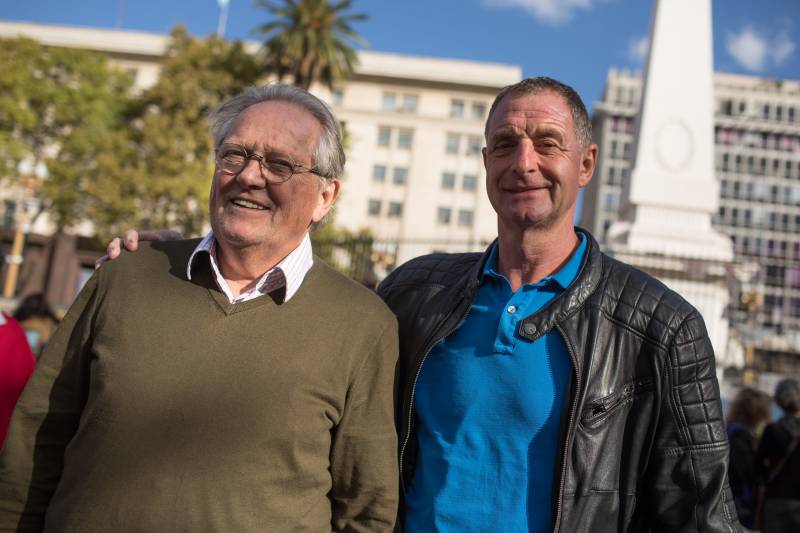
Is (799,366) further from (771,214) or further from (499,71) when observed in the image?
(771,214)

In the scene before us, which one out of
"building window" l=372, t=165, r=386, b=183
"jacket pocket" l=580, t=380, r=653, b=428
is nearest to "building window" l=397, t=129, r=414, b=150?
"building window" l=372, t=165, r=386, b=183

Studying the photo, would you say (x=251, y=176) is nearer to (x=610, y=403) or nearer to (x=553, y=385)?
(x=553, y=385)

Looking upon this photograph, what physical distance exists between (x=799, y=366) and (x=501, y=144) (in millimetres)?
19734

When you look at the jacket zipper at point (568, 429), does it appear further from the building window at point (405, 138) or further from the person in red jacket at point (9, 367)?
the building window at point (405, 138)

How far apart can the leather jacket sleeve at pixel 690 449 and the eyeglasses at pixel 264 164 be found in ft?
4.06

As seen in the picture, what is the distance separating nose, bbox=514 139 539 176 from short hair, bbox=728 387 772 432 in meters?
4.30

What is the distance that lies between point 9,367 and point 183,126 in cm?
2465

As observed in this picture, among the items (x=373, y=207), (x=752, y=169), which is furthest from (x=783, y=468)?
(x=752, y=169)

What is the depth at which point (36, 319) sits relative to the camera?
20.0 ft

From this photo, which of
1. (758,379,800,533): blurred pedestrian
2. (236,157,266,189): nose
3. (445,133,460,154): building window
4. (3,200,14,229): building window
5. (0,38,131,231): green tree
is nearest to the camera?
(236,157,266,189): nose

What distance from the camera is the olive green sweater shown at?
1.83 meters

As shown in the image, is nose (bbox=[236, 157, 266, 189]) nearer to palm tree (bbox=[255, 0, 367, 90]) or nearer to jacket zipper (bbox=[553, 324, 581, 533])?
jacket zipper (bbox=[553, 324, 581, 533])

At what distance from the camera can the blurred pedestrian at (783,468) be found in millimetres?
4773

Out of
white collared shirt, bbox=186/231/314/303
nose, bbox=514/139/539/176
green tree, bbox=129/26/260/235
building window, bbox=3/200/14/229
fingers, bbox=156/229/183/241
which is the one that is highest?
green tree, bbox=129/26/260/235
